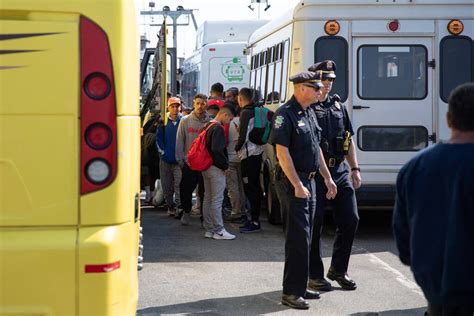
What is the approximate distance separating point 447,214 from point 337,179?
12.4 feet

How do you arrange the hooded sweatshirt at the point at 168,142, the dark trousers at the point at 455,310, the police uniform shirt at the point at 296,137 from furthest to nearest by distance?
1. the hooded sweatshirt at the point at 168,142
2. the police uniform shirt at the point at 296,137
3. the dark trousers at the point at 455,310

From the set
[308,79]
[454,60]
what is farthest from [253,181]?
[308,79]

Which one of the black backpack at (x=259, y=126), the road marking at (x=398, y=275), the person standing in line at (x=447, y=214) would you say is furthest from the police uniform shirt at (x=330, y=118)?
the person standing in line at (x=447, y=214)

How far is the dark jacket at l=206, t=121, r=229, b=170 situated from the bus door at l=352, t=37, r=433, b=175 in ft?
5.20

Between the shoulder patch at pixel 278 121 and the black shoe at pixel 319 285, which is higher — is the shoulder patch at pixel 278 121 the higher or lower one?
the higher one

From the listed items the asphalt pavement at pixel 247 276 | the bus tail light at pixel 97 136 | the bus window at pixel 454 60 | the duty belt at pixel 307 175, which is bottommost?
the asphalt pavement at pixel 247 276

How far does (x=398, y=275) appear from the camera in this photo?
27.4ft

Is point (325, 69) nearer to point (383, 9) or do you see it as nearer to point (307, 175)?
point (307, 175)

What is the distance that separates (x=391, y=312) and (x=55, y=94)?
3.67 metres

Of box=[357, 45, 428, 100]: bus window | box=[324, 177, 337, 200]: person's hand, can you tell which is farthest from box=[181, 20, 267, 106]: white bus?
box=[324, 177, 337, 200]: person's hand

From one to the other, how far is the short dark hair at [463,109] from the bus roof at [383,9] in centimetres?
639

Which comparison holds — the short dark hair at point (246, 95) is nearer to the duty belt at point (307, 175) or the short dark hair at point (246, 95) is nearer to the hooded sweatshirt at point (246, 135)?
the hooded sweatshirt at point (246, 135)

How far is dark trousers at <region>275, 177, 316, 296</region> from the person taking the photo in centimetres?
684

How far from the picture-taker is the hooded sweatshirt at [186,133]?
11.6 meters
